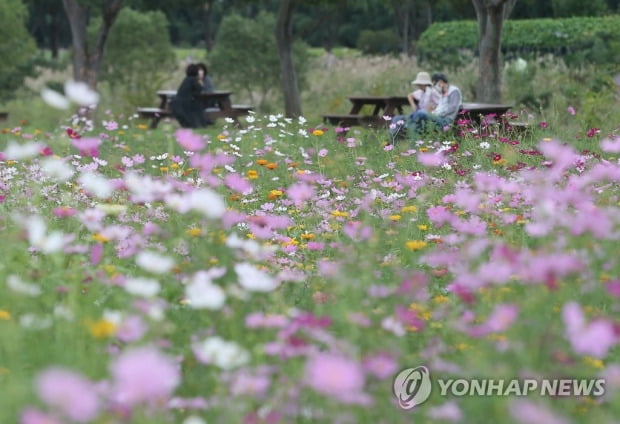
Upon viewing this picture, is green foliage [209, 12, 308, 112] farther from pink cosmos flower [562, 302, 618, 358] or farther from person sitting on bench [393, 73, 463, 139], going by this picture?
pink cosmos flower [562, 302, 618, 358]

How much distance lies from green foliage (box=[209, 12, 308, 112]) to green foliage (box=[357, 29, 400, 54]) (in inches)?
922

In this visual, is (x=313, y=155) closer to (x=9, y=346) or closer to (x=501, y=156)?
(x=501, y=156)

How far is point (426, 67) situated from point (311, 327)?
58.4 ft

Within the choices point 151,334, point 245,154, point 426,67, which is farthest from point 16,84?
point 151,334

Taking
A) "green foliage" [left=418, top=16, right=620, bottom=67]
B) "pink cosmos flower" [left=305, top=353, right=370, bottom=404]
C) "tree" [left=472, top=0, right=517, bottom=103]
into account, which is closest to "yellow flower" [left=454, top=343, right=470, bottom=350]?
"pink cosmos flower" [left=305, top=353, right=370, bottom=404]

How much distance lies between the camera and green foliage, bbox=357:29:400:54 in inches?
1748

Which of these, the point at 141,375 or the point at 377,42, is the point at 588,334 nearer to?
the point at 141,375

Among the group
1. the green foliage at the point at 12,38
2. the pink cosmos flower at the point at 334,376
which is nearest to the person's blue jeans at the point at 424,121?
the pink cosmos flower at the point at 334,376

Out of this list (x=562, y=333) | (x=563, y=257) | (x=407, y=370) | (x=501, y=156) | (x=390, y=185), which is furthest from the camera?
(x=501, y=156)

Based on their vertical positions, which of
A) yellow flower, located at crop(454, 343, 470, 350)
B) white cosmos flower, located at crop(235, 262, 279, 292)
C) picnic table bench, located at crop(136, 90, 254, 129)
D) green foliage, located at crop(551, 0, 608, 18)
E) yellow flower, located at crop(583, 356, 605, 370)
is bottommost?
green foliage, located at crop(551, 0, 608, 18)

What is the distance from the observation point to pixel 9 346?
2930mm

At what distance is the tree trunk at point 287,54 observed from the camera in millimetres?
16406

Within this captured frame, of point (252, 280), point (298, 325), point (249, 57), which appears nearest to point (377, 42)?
point (249, 57)

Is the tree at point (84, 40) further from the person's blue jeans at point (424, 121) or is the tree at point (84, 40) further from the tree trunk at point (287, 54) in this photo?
the person's blue jeans at point (424, 121)
